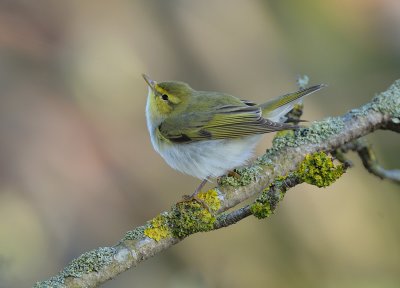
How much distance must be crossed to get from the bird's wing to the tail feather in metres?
0.07

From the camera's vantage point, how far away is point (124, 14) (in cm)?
774

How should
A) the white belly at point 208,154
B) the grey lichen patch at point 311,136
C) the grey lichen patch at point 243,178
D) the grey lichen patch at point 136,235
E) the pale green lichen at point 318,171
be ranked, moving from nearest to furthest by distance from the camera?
the grey lichen patch at point 136,235 < the pale green lichen at point 318,171 < the grey lichen patch at point 243,178 < the grey lichen patch at point 311,136 < the white belly at point 208,154

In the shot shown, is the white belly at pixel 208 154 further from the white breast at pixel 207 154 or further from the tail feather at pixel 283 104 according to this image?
the tail feather at pixel 283 104

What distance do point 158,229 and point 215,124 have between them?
1.54m

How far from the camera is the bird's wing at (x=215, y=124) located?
4.00m

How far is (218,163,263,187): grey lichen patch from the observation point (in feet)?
10.6

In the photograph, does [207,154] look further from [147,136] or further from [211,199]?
[147,136]

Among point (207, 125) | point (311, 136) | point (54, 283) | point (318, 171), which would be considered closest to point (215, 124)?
point (207, 125)

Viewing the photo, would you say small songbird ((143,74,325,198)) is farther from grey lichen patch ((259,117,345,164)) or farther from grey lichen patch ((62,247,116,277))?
grey lichen patch ((62,247,116,277))

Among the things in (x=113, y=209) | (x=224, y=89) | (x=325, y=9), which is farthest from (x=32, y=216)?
(x=325, y=9)

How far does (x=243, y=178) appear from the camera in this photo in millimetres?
3238

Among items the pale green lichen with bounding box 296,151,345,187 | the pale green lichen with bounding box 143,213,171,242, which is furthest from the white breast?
the pale green lichen with bounding box 143,213,171,242

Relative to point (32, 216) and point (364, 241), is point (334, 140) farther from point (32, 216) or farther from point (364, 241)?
point (32, 216)

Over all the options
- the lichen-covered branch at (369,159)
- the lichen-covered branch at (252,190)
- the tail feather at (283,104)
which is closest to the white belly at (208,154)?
the tail feather at (283,104)
